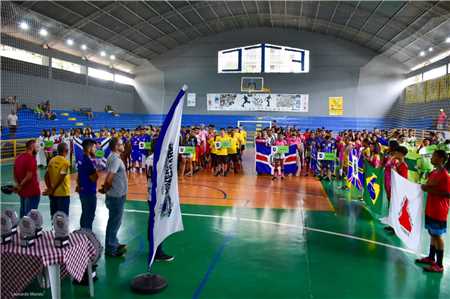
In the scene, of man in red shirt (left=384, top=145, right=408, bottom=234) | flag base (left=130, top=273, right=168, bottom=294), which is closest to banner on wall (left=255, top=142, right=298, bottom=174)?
man in red shirt (left=384, top=145, right=408, bottom=234)

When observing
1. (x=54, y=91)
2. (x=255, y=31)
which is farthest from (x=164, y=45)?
(x=54, y=91)

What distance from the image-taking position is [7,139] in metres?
17.4

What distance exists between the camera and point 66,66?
24281mm

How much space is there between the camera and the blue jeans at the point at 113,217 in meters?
5.29

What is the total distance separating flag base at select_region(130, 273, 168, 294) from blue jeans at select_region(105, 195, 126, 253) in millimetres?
1018

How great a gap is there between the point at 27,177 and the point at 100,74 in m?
24.3

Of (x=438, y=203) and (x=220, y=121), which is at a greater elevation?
(x=220, y=121)

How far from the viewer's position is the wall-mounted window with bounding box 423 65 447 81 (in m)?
22.2

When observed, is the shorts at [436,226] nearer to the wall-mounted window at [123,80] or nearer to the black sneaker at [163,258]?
the black sneaker at [163,258]

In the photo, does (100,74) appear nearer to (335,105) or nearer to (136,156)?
(136,156)

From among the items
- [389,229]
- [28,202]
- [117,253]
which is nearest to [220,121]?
[389,229]

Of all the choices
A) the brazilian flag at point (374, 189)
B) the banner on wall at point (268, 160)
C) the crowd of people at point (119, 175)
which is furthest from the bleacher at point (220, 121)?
the brazilian flag at point (374, 189)

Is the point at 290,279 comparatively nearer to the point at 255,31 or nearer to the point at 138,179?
the point at 138,179

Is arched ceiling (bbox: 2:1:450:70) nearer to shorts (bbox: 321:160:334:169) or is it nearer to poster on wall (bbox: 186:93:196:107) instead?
poster on wall (bbox: 186:93:196:107)
